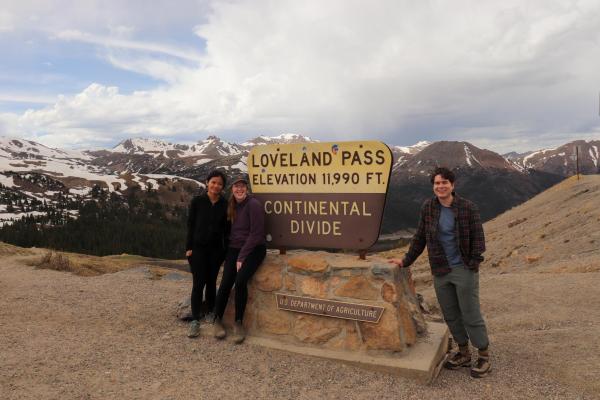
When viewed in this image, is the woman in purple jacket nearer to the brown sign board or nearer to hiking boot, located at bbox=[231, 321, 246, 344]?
hiking boot, located at bbox=[231, 321, 246, 344]

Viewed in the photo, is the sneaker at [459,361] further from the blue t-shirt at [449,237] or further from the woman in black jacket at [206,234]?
the woman in black jacket at [206,234]

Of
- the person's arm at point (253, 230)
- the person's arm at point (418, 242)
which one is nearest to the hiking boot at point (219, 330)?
the person's arm at point (253, 230)

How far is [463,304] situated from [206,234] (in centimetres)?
414

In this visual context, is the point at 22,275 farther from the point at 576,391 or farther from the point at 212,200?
the point at 576,391

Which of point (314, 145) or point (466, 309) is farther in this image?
point (314, 145)

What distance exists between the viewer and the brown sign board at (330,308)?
6.35 metres

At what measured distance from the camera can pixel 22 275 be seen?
40.8 feet

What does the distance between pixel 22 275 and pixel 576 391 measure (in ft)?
44.6

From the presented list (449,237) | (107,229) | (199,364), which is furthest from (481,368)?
(107,229)

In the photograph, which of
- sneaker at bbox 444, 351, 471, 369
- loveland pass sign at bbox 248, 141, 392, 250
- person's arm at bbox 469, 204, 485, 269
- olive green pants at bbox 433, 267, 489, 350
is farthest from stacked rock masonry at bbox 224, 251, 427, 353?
person's arm at bbox 469, 204, 485, 269

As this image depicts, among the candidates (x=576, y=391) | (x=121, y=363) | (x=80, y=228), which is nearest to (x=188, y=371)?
(x=121, y=363)

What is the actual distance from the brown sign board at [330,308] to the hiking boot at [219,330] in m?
1.04

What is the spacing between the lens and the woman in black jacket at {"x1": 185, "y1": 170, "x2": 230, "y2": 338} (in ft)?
23.6

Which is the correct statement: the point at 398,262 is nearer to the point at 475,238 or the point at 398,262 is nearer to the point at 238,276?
the point at 475,238
